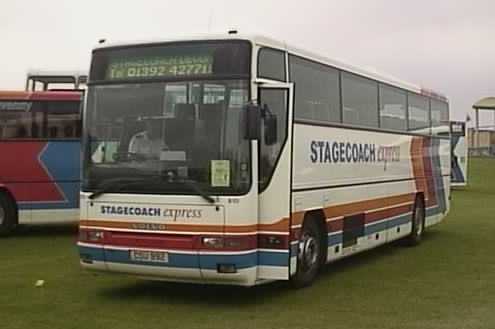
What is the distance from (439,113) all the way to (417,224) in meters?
3.73

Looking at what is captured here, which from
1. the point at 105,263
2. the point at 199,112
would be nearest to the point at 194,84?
the point at 199,112

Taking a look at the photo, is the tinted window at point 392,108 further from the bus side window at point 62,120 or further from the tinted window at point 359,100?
the bus side window at point 62,120

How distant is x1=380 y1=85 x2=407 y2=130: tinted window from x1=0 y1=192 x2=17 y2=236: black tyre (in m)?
8.46

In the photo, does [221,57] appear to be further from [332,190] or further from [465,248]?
[465,248]

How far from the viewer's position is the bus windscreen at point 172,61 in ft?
36.2

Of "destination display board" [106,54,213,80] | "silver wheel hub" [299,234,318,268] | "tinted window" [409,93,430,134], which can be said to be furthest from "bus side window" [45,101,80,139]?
"silver wheel hub" [299,234,318,268]

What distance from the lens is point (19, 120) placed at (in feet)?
65.8

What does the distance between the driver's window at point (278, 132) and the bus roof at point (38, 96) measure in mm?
9841

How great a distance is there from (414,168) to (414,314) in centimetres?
820

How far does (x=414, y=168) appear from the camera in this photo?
61.1 feet

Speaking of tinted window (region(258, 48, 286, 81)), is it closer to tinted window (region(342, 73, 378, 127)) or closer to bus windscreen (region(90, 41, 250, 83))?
bus windscreen (region(90, 41, 250, 83))

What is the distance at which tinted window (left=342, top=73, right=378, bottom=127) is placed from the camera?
14.4 meters

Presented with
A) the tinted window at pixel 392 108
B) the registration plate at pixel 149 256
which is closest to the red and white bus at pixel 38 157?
the tinted window at pixel 392 108

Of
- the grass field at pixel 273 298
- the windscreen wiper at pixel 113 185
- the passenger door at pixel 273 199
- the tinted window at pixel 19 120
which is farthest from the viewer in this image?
the tinted window at pixel 19 120
